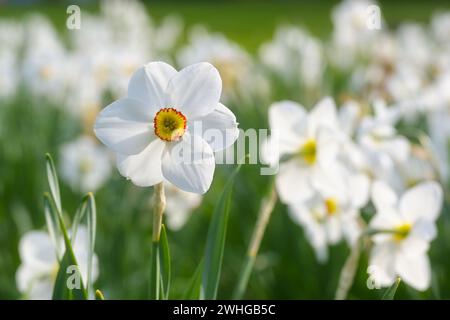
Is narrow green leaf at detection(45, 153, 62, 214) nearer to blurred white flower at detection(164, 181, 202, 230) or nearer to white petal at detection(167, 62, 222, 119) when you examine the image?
white petal at detection(167, 62, 222, 119)

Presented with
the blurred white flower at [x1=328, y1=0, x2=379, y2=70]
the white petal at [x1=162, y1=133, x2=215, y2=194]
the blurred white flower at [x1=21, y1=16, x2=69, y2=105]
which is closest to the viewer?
the white petal at [x1=162, y1=133, x2=215, y2=194]

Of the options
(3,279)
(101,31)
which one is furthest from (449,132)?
(101,31)

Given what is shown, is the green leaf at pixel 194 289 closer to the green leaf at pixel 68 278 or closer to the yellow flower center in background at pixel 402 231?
the green leaf at pixel 68 278

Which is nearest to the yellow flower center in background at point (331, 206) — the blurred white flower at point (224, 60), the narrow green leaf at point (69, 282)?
the narrow green leaf at point (69, 282)

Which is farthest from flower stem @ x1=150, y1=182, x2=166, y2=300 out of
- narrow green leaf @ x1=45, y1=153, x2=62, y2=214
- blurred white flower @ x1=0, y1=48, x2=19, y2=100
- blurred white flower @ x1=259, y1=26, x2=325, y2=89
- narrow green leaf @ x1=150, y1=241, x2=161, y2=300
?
blurred white flower @ x1=0, y1=48, x2=19, y2=100

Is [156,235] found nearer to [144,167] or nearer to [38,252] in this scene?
[144,167]
